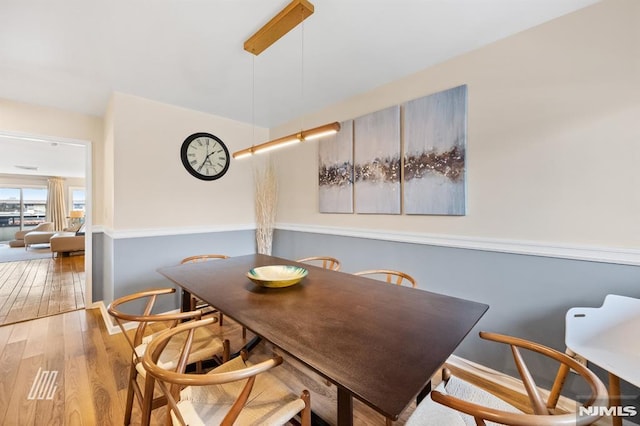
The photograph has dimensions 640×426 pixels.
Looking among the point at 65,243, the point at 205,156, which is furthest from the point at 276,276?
the point at 65,243

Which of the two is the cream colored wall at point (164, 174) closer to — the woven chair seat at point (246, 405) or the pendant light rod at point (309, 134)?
the pendant light rod at point (309, 134)

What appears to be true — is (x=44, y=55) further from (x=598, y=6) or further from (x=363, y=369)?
(x=598, y=6)

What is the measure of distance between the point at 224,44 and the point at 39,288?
15.1 ft

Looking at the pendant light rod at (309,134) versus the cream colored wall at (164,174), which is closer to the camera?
the pendant light rod at (309,134)

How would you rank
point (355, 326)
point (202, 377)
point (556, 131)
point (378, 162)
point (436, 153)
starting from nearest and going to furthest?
point (202, 377) → point (355, 326) → point (556, 131) → point (436, 153) → point (378, 162)

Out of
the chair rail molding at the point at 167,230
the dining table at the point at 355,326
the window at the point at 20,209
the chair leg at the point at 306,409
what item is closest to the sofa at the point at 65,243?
the chair rail molding at the point at 167,230

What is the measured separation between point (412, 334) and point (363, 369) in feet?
1.03

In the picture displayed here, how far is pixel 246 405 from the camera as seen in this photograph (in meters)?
1.03

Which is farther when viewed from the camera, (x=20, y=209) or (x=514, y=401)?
(x=20, y=209)

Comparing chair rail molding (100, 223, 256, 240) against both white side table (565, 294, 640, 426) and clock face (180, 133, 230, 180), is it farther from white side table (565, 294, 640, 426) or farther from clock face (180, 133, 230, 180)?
white side table (565, 294, 640, 426)

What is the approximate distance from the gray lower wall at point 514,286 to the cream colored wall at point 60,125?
353cm

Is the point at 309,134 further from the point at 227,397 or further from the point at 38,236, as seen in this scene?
the point at 38,236

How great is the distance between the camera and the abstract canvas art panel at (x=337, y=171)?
2.72 m

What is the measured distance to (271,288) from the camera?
1551 mm
